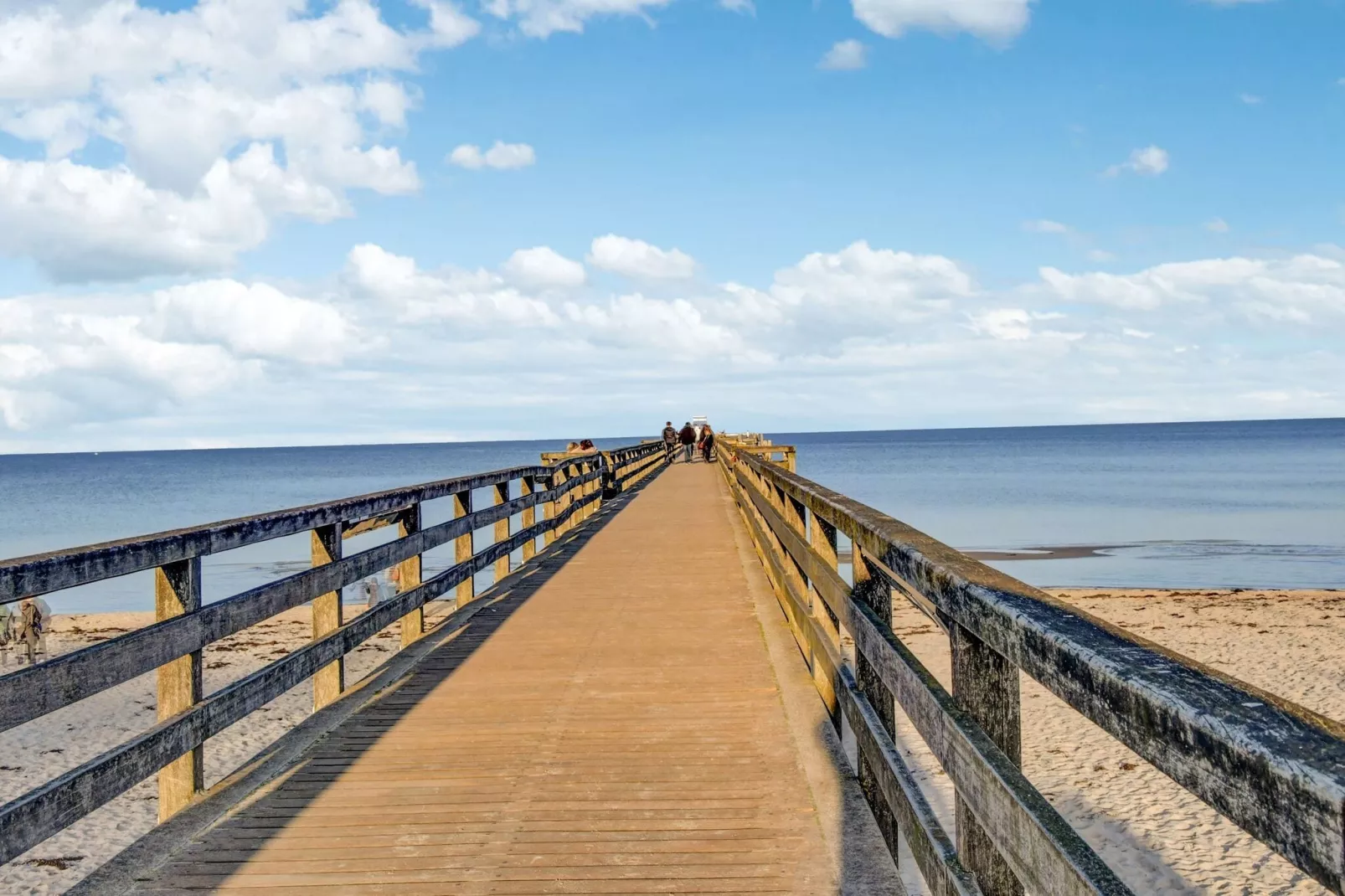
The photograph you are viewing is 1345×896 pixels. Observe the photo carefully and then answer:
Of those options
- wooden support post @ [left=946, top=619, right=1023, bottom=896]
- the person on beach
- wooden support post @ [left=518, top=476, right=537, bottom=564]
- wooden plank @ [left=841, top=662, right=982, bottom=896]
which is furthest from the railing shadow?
the person on beach

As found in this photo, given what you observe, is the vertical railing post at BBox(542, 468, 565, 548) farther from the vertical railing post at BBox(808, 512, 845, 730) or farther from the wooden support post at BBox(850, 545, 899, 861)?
the wooden support post at BBox(850, 545, 899, 861)

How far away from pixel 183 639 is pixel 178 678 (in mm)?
236

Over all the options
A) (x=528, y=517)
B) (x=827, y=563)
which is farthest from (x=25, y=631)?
(x=827, y=563)

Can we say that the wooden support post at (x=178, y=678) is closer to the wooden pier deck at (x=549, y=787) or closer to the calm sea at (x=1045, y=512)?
the wooden pier deck at (x=549, y=787)

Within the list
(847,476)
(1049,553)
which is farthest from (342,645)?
(847,476)

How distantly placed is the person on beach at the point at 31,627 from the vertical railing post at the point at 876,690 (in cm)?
1794

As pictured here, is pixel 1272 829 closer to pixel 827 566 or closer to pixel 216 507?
pixel 827 566

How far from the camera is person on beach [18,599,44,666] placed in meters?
18.3

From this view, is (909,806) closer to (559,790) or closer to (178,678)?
(559,790)

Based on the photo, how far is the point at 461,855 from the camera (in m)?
4.05

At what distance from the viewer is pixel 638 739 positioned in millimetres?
5582

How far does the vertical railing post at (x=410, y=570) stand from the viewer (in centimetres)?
772

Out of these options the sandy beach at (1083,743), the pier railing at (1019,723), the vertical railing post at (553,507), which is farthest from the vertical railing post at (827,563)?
the vertical railing post at (553,507)

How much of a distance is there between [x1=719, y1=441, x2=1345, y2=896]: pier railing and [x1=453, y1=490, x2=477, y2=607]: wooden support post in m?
4.77
